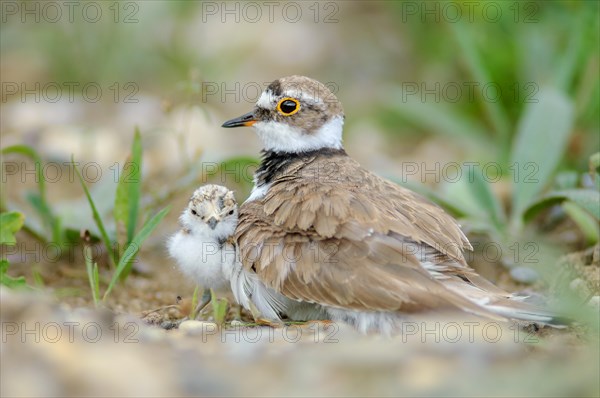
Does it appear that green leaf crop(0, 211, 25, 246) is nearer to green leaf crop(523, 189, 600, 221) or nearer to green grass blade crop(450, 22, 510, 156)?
green leaf crop(523, 189, 600, 221)

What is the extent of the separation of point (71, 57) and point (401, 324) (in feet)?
20.7

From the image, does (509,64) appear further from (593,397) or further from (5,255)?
(593,397)

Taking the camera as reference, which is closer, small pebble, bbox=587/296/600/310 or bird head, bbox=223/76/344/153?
small pebble, bbox=587/296/600/310

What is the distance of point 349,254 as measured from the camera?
15.8 feet

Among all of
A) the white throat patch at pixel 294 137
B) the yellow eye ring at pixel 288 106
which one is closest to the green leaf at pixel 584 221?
the white throat patch at pixel 294 137

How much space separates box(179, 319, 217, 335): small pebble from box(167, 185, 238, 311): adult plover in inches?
19.3

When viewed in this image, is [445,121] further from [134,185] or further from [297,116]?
[134,185]

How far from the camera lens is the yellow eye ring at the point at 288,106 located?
591 cm

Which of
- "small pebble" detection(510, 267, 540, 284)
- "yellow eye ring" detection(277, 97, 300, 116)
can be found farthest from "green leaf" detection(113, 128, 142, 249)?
"small pebble" detection(510, 267, 540, 284)

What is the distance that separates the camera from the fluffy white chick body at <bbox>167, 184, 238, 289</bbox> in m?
5.29

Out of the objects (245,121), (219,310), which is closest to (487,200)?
(245,121)

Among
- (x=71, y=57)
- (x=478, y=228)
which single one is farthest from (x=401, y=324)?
(x=71, y=57)

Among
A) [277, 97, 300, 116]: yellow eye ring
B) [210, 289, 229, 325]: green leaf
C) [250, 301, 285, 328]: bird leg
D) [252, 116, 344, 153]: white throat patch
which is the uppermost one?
[277, 97, 300, 116]: yellow eye ring

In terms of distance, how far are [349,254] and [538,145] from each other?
9.24 feet
